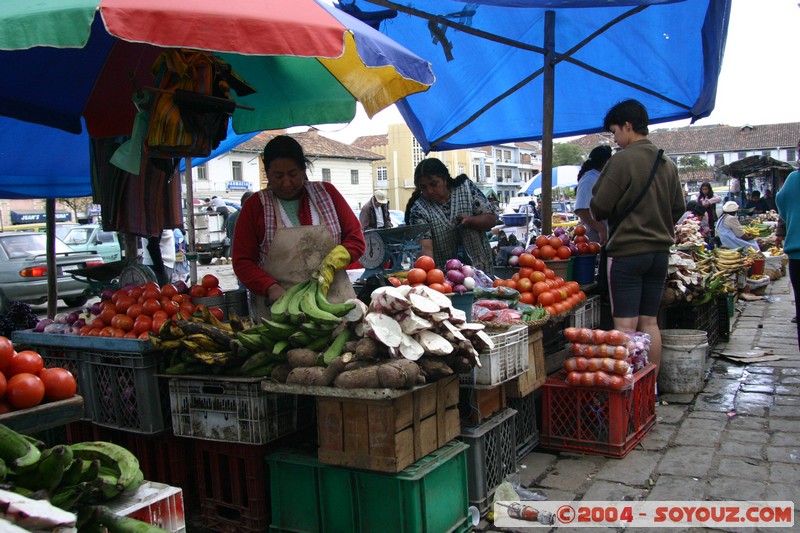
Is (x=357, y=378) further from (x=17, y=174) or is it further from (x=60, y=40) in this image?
(x=17, y=174)

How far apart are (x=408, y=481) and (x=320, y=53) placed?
6.76 feet

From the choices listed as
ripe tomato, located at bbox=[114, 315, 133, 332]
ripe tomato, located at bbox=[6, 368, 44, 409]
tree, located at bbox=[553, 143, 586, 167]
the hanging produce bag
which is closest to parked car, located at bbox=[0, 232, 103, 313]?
the hanging produce bag

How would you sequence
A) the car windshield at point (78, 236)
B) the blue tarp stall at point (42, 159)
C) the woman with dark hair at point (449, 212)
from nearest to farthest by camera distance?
the woman with dark hair at point (449, 212), the blue tarp stall at point (42, 159), the car windshield at point (78, 236)

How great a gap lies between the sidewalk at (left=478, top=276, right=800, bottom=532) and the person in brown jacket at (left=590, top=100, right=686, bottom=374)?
0.90 meters

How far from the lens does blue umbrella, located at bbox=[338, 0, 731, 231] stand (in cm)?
646

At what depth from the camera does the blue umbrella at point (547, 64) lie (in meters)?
6.46

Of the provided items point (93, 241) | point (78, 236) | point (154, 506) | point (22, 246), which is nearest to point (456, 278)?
point (154, 506)

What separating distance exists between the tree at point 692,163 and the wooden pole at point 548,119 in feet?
210

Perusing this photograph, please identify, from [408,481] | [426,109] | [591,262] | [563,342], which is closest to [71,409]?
[408,481]

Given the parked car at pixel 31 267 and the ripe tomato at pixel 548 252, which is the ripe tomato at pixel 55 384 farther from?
the parked car at pixel 31 267

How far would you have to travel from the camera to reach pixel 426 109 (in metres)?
7.86

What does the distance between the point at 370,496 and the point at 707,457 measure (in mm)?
2527

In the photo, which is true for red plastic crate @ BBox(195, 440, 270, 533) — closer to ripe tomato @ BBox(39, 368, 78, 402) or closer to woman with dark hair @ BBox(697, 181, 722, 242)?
ripe tomato @ BBox(39, 368, 78, 402)

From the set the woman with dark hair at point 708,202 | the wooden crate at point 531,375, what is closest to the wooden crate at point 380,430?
the wooden crate at point 531,375
